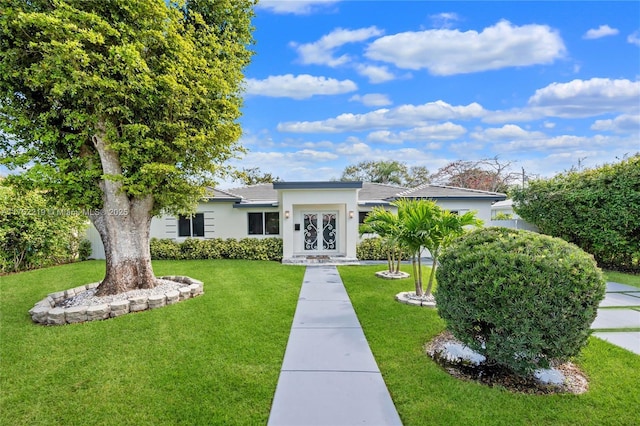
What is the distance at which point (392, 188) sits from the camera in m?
19.2

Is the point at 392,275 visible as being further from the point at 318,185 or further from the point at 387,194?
the point at 387,194

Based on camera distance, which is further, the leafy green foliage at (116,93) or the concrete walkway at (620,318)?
the leafy green foliage at (116,93)

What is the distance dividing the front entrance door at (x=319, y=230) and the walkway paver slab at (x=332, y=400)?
11.6 meters

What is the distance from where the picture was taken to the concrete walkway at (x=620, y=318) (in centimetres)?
525

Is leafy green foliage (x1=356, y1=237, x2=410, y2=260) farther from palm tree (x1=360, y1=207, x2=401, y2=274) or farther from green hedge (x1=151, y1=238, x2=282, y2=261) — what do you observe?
palm tree (x1=360, y1=207, x2=401, y2=274)

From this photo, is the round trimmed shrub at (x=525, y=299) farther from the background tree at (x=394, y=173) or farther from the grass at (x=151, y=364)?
the background tree at (x=394, y=173)

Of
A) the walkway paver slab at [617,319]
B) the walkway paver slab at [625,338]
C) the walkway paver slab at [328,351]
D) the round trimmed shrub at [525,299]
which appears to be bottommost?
the walkway paver slab at [617,319]

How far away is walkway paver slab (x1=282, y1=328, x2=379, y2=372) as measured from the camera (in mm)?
4406

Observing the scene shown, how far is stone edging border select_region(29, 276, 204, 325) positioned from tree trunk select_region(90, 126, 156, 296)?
89 cm

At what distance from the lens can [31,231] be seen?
457 inches

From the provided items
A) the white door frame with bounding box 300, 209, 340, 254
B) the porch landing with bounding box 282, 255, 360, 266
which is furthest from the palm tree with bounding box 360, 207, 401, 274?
the white door frame with bounding box 300, 209, 340, 254

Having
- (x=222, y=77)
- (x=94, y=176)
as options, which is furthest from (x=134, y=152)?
(x=222, y=77)

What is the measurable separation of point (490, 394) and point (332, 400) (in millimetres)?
1921

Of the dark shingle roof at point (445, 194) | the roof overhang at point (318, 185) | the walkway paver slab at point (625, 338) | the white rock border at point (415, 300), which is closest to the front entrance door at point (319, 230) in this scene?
Answer: the roof overhang at point (318, 185)
